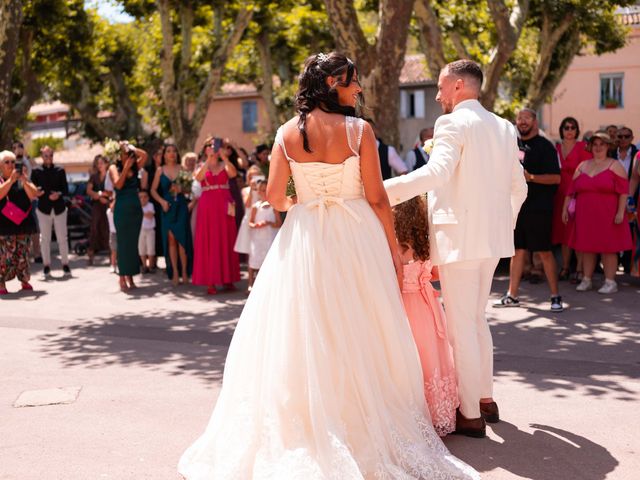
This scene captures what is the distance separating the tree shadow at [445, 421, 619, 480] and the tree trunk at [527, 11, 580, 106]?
758 inches

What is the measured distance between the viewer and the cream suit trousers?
5336mm

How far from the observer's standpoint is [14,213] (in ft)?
41.0

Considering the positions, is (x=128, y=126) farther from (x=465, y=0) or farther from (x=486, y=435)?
(x=486, y=435)

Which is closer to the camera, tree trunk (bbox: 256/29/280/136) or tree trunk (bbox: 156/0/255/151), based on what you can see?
tree trunk (bbox: 156/0/255/151)

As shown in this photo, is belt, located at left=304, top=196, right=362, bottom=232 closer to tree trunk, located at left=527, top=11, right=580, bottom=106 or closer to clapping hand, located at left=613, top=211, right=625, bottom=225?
clapping hand, located at left=613, top=211, right=625, bottom=225

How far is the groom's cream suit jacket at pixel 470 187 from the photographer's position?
524 centimetres

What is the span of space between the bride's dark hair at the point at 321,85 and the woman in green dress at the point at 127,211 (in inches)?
315

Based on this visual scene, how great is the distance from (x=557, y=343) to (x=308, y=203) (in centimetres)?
424

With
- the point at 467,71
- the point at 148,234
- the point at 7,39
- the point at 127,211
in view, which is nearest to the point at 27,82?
the point at 7,39

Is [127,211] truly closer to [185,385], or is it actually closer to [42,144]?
[185,385]

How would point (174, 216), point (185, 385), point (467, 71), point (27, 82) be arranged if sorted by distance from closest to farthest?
point (467, 71) → point (185, 385) → point (174, 216) → point (27, 82)

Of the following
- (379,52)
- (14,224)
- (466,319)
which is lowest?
(466,319)

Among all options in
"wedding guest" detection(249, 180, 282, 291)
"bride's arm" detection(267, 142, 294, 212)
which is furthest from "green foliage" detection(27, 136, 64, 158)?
"bride's arm" detection(267, 142, 294, 212)

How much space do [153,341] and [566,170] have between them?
5973 millimetres
